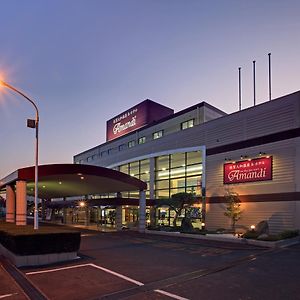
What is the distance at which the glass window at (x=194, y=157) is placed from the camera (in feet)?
107

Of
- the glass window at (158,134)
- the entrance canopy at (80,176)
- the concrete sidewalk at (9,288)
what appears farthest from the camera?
the glass window at (158,134)

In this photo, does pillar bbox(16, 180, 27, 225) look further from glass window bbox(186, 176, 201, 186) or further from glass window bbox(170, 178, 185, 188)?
glass window bbox(170, 178, 185, 188)

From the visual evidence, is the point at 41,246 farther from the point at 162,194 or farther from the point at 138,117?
the point at 138,117

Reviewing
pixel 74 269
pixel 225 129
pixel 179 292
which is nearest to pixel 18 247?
pixel 74 269

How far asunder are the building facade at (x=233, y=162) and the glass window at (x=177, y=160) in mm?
55

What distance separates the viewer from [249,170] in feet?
87.0

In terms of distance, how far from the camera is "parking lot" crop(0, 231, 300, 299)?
29.5 feet

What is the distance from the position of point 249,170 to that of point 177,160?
34.2 ft

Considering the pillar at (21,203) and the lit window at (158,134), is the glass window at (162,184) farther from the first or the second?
the pillar at (21,203)

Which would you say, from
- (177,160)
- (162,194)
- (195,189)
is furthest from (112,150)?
(195,189)

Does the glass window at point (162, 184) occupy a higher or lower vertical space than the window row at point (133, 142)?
lower

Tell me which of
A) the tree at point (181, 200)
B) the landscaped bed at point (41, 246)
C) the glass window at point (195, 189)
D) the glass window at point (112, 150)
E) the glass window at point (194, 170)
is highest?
the glass window at point (112, 150)

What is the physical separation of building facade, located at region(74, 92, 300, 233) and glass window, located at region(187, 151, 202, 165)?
10 centimetres

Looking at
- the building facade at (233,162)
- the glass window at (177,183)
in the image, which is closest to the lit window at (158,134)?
the building facade at (233,162)
